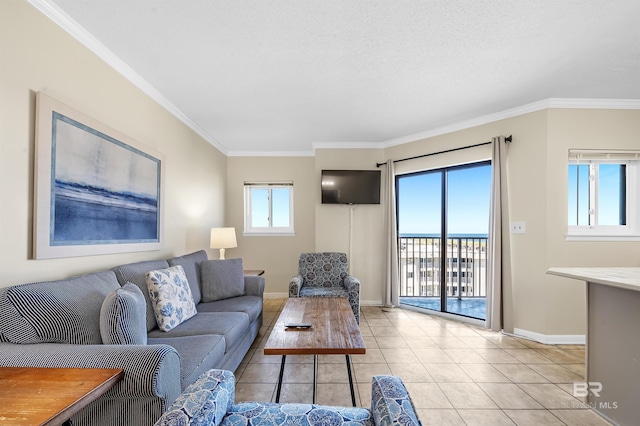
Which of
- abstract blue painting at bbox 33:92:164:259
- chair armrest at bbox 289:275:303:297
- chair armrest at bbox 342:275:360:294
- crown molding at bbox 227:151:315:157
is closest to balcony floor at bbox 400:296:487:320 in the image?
chair armrest at bbox 342:275:360:294

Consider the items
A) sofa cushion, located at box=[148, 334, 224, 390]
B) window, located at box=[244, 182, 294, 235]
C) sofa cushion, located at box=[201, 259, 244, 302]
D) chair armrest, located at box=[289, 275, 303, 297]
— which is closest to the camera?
sofa cushion, located at box=[148, 334, 224, 390]

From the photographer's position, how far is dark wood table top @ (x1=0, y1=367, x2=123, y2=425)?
871mm

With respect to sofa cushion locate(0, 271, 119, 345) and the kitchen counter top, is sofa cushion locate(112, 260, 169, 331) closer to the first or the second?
sofa cushion locate(0, 271, 119, 345)

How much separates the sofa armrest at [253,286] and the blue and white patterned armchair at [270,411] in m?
2.13

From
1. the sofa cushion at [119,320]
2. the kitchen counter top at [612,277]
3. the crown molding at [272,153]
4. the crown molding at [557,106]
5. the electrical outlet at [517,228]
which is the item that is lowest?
the sofa cushion at [119,320]

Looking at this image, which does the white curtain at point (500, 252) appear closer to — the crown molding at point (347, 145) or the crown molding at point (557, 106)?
the crown molding at point (557, 106)

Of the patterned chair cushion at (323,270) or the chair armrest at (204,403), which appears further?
the patterned chair cushion at (323,270)

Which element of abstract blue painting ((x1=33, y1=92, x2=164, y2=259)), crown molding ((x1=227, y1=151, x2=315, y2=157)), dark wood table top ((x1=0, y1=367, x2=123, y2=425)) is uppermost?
crown molding ((x1=227, y1=151, x2=315, y2=157))

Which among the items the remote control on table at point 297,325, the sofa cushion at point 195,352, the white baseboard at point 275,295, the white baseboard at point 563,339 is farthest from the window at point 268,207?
the white baseboard at point 563,339

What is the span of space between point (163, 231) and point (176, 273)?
71cm

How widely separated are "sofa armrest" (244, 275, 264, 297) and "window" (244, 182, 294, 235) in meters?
1.91

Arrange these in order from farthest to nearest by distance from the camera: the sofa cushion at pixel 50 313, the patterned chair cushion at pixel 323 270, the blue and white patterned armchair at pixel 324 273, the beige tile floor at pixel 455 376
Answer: the patterned chair cushion at pixel 323 270
the blue and white patterned armchair at pixel 324 273
the beige tile floor at pixel 455 376
the sofa cushion at pixel 50 313

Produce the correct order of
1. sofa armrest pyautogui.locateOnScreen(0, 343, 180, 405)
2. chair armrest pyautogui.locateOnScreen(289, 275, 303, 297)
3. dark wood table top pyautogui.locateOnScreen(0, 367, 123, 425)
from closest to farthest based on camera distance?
dark wood table top pyautogui.locateOnScreen(0, 367, 123, 425) → sofa armrest pyautogui.locateOnScreen(0, 343, 180, 405) → chair armrest pyautogui.locateOnScreen(289, 275, 303, 297)

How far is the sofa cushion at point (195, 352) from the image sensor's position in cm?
162
